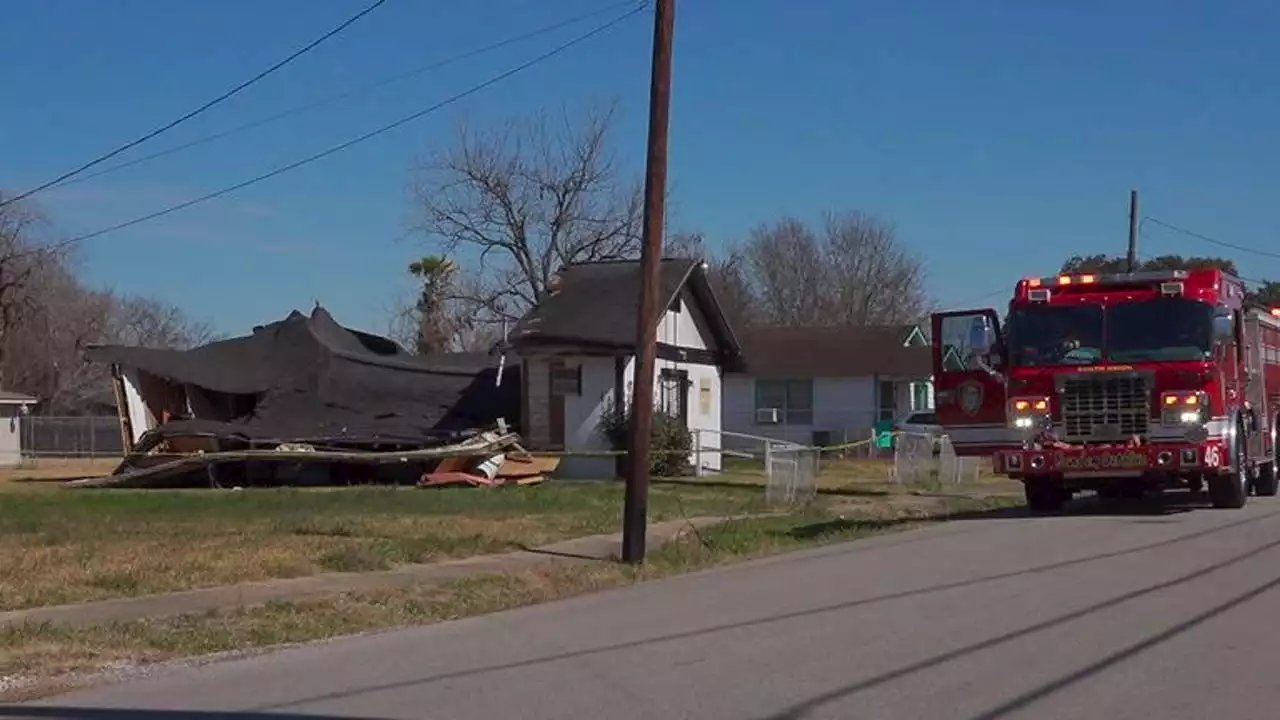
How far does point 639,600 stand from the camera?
47.4 ft

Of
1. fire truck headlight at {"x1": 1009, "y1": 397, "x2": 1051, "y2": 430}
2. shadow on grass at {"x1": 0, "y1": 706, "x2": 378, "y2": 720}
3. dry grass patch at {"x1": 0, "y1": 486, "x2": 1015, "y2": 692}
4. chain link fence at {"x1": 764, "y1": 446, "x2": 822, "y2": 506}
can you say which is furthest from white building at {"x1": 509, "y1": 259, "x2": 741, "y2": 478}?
shadow on grass at {"x1": 0, "y1": 706, "x2": 378, "y2": 720}

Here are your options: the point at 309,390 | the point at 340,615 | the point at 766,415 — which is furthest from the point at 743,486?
the point at 766,415

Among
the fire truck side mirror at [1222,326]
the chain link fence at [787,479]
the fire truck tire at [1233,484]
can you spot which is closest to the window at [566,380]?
the chain link fence at [787,479]

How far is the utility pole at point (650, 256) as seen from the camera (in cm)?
1697

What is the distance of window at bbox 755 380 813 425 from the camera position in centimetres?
5447

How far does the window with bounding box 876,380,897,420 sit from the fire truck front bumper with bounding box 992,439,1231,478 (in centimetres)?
3274

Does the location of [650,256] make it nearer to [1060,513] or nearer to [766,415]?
[1060,513]

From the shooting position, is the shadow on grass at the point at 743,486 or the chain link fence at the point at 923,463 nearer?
the shadow on grass at the point at 743,486

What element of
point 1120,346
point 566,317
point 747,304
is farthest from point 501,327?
point 1120,346

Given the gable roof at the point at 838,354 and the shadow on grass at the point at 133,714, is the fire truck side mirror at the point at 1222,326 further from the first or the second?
the gable roof at the point at 838,354

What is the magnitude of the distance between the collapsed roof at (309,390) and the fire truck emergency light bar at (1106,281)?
15533 millimetres

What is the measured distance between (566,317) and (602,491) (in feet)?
24.3

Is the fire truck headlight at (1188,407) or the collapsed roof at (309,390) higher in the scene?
the collapsed roof at (309,390)

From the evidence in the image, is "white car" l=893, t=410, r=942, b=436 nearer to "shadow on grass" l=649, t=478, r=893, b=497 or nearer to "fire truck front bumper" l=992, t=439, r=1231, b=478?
"shadow on grass" l=649, t=478, r=893, b=497
